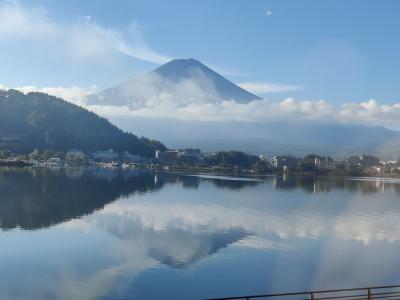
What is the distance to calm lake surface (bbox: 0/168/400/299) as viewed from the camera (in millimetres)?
8711

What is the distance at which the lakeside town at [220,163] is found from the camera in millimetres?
58719

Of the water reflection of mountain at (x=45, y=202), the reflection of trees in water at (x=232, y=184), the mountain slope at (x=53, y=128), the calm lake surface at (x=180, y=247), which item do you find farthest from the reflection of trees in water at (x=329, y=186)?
the mountain slope at (x=53, y=128)

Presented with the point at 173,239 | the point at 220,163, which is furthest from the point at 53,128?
the point at 173,239

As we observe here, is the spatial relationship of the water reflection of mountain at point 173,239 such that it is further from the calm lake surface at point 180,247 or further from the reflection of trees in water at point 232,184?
the reflection of trees in water at point 232,184

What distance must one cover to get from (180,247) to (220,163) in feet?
182

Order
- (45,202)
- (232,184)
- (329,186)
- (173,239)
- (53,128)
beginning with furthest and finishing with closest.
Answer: (53,128), (329,186), (232,184), (45,202), (173,239)

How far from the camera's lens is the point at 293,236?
48.2 ft

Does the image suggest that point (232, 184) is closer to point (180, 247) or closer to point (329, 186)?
point (329, 186)

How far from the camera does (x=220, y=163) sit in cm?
6762

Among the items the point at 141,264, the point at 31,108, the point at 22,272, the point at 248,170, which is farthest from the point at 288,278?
the point at 31,108

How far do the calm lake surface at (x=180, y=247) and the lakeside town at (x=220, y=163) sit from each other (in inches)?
1426

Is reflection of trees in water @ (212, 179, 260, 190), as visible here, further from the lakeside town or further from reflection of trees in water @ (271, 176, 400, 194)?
the lakeside town

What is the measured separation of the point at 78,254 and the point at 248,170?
5359 centimetres

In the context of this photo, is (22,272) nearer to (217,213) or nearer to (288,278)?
(288,278)
